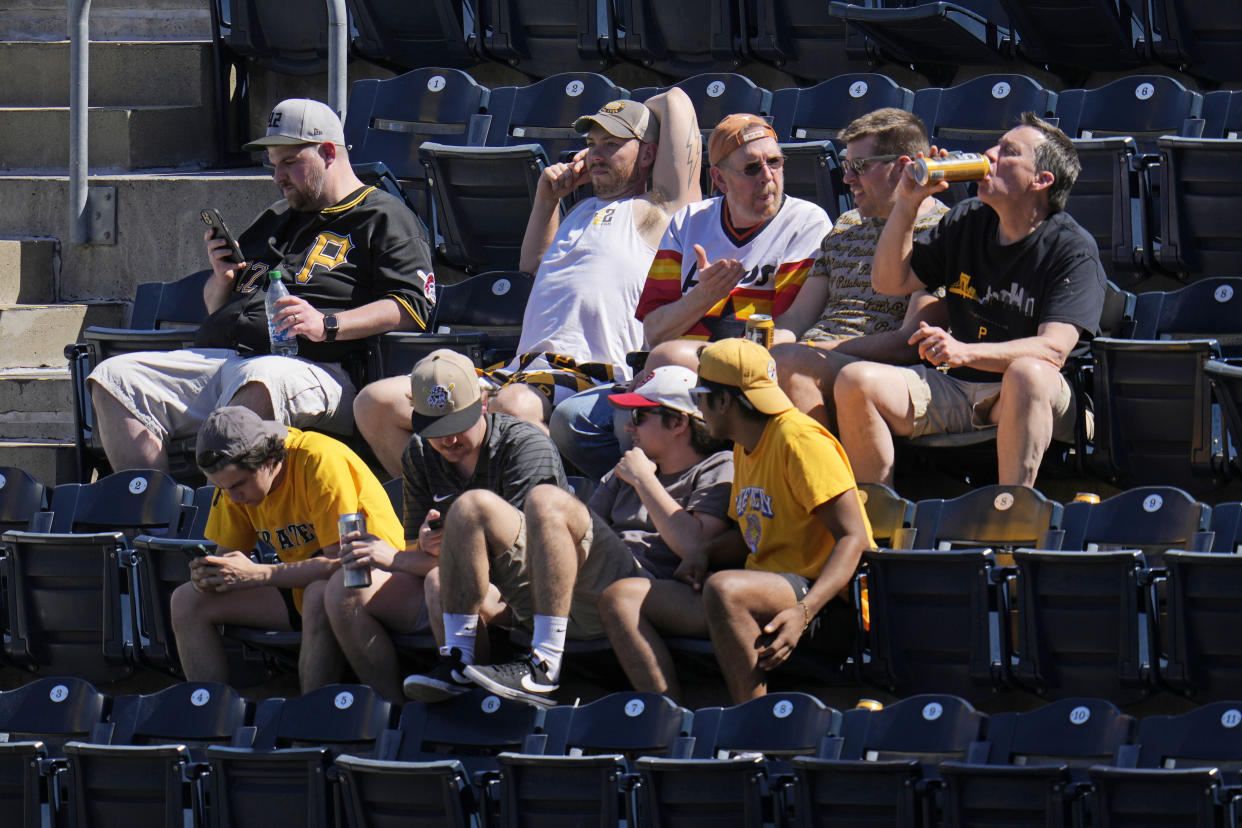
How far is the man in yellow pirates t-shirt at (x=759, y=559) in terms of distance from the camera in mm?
4148

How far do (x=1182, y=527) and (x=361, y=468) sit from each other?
1.84 m

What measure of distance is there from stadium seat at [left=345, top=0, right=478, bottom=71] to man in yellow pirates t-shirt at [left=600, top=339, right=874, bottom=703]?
295 centimetres

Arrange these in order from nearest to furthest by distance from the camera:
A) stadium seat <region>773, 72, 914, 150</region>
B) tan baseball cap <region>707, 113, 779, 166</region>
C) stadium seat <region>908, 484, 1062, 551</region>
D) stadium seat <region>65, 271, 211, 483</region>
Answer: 1. stadium seat <region>908, 484, 1062, 551</region>
2. tan baseball cap <region>707, 113, 779, 166</region>
3. stadium seat <region>65, 271, 211, 483</region>
4. stadium seat <region>773, 72, 914, 150</region>

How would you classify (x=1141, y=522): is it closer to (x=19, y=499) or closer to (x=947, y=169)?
(x=947, y=169)

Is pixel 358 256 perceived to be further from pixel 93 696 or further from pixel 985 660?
pixel 985 660

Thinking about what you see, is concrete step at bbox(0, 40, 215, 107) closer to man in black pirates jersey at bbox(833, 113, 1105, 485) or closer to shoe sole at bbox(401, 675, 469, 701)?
man in black pirates jersey at bbox(833, 113, 1105, 485)

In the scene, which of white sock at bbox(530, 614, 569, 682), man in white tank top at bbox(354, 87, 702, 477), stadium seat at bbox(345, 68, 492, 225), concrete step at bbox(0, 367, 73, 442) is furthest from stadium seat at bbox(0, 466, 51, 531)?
white sock at bbox(530, 614, 569, 682)

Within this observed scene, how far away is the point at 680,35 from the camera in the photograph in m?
6.73

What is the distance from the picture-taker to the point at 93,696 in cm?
466

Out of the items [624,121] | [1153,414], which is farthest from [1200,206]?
[624,121]

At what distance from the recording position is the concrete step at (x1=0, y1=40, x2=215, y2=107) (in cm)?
712

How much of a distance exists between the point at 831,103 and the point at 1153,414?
173cm

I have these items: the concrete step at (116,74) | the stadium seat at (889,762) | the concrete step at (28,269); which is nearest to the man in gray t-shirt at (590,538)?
the stadium seat at (889,762)

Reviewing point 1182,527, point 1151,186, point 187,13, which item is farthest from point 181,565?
point 187,13
